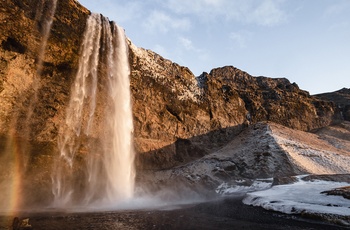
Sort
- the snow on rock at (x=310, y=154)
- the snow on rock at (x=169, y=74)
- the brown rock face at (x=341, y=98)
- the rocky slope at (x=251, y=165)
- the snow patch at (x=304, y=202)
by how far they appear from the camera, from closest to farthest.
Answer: the snow patch at (x=304, y=202)
the rocky slope at (x=251, y=165)
the snow on rock at (x=310, y=154)
the snow on rock at (x=169, y=74)
the brown rock face at (x=341, y=98)

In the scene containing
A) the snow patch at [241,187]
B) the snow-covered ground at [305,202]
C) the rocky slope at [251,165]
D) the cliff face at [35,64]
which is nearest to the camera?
the snow-covered ground at [305,202]

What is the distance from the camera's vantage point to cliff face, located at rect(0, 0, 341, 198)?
28.0m

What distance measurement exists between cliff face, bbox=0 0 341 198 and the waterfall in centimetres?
94

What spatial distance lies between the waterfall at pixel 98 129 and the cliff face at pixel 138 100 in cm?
94

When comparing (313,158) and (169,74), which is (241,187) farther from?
(169,74)

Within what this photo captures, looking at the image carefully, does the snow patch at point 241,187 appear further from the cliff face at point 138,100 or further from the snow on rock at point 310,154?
the cliff face at point 138,100

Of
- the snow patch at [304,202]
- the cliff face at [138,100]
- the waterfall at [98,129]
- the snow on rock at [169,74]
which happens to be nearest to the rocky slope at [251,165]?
the cliff face at [138,100]

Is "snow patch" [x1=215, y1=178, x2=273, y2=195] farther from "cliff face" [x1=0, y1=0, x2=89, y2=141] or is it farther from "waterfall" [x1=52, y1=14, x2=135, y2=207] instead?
"cliff face" [x1=0, y1=0, x2=89, y2=141]

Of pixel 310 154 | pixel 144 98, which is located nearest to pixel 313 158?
pixel 310 154

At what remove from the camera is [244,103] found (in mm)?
61969

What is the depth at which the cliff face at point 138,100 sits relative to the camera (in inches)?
1102

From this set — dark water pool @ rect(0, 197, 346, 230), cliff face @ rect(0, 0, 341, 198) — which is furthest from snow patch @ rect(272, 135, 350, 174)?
dark water pool @ rect(0, 197, 346, 230)

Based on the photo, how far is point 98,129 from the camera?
33.8 meters

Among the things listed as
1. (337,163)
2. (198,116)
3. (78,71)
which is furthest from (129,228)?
(337,163)
